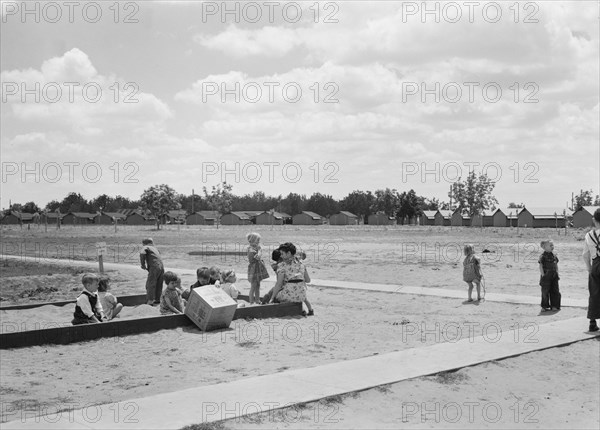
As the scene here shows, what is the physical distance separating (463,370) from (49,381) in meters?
4.74

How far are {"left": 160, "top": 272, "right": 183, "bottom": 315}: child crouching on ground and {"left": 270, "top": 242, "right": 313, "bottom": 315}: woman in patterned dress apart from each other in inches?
72.2

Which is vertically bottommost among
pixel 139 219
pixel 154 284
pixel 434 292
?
pixel 434 292

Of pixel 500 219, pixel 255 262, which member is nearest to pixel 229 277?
pixel 255 262

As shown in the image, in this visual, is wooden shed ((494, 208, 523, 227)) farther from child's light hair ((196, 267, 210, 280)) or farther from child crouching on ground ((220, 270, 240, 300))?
child's light hair ((196, 267, 210, 280))

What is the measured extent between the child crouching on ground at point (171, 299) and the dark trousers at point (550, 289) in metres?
6.60

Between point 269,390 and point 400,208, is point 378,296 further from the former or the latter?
point 400,208

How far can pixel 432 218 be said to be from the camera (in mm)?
124000

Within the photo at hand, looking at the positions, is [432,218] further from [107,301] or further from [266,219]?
[107,301]

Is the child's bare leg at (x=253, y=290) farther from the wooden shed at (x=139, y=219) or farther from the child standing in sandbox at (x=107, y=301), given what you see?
the wooden shed at (x=139, y=219)

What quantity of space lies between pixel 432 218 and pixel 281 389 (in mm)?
119622

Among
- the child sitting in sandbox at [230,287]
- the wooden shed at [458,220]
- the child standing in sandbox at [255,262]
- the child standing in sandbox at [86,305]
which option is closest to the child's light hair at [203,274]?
the child sitting in sandbox at [230,287]

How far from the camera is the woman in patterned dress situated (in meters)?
12.2

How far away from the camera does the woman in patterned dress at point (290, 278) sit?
1220 centimetres

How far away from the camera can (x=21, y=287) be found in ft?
58.3
